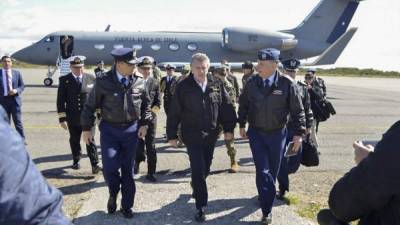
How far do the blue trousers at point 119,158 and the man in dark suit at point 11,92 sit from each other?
14.1 ft

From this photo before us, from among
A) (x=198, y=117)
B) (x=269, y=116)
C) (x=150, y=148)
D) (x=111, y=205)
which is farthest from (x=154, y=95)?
(x=269, y=116)

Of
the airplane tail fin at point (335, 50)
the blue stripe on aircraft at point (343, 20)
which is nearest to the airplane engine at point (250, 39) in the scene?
the airplane tail fin at point (335, 50)

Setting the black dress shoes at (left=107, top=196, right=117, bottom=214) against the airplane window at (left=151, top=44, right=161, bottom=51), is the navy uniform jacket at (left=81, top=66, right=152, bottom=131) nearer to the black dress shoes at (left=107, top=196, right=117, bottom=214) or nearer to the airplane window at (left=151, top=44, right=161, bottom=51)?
the black dress shoes at (left=107, top=196, right=117, bottom=214)

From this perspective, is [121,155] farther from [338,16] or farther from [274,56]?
[338,16]

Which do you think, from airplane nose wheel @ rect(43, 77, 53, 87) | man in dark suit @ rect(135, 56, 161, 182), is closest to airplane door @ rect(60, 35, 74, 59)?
airplane nose wheel @ rect(43, 77, 53, 87)

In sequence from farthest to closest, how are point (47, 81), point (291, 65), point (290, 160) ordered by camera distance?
point (47, 81) → point (291, 65) → point (290, 160)

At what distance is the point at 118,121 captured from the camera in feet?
18.1

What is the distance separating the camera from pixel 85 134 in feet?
19.0

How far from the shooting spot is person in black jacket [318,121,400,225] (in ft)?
6.36

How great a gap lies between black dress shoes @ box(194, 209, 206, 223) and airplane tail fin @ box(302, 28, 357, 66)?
22.6 meters

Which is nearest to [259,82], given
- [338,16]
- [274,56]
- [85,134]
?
[274,56]

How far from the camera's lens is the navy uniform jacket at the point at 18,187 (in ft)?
5.23

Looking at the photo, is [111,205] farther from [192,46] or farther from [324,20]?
[324,20]

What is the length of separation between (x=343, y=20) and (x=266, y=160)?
27.9m
